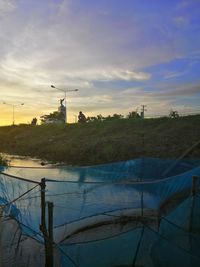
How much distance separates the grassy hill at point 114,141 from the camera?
2198 centimetres

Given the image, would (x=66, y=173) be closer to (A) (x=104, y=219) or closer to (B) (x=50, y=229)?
(A) (x=104, y=219)

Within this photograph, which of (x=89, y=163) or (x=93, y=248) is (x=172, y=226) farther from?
(x=89, y=163)

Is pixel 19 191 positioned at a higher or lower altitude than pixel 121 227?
higher

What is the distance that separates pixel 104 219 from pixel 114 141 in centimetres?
1752

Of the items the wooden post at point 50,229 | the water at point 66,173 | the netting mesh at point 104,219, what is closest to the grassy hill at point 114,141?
the water at point 66,173

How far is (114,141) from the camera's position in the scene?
25.5m

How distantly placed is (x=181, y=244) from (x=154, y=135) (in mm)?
18897

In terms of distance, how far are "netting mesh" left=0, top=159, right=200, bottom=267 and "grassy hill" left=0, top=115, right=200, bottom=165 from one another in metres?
11.7

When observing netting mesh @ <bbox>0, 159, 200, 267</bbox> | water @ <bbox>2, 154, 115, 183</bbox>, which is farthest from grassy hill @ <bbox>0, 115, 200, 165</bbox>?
netting mesh @ <bbox>0, 159, 200, 267</bbox>

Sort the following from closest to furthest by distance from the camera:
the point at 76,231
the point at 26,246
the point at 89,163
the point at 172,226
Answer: the point at 172,226
the point at 26,246
the point at 76,231
the point at 89,163

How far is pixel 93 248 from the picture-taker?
16.7 ft

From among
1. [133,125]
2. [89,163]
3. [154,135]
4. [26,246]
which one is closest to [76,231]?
[26,246]

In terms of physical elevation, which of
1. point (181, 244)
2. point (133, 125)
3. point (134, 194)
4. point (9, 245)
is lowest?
point (9, 245)

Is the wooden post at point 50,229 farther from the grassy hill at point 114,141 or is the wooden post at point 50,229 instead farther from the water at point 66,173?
the grassy hill at point 114,141
